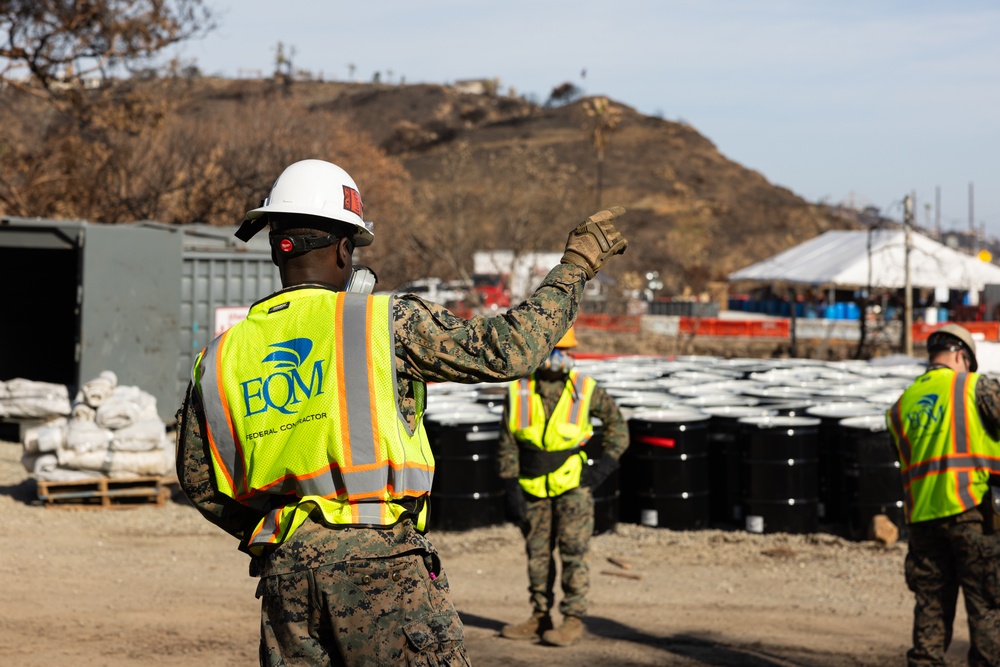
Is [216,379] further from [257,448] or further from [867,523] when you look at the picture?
[867,523]

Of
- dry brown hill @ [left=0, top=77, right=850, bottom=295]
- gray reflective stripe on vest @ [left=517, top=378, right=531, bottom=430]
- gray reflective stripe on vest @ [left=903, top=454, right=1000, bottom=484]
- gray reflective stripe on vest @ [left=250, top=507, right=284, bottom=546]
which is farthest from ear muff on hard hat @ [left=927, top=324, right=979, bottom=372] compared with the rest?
dry brown hill @ [left=0, top=77, right=850, bottom=295]

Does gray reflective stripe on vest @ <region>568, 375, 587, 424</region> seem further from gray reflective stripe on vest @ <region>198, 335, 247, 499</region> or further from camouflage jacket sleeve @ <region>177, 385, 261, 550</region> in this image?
gray reflective stripe on vest @ <region>198, 335, 247, 499</region>

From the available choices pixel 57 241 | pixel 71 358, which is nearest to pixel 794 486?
pixel 57 241

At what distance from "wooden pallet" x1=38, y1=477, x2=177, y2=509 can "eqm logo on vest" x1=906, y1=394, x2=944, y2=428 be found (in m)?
7.95

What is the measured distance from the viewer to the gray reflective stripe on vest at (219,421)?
9.71 ft

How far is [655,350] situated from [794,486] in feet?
75.0

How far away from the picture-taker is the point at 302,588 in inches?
112

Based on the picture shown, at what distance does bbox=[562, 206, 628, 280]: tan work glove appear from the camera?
2.82 meters

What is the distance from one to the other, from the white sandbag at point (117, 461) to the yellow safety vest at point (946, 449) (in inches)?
306

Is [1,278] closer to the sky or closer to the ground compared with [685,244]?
closer to the ground

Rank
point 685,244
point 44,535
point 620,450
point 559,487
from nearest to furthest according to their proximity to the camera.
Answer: point 559,487 → point 620,450 → point 44,535 → point 685,244

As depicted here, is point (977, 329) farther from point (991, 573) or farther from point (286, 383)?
point (286, 383)

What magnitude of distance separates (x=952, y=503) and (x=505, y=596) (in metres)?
4.08

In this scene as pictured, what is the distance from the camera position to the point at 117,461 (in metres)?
11.3
